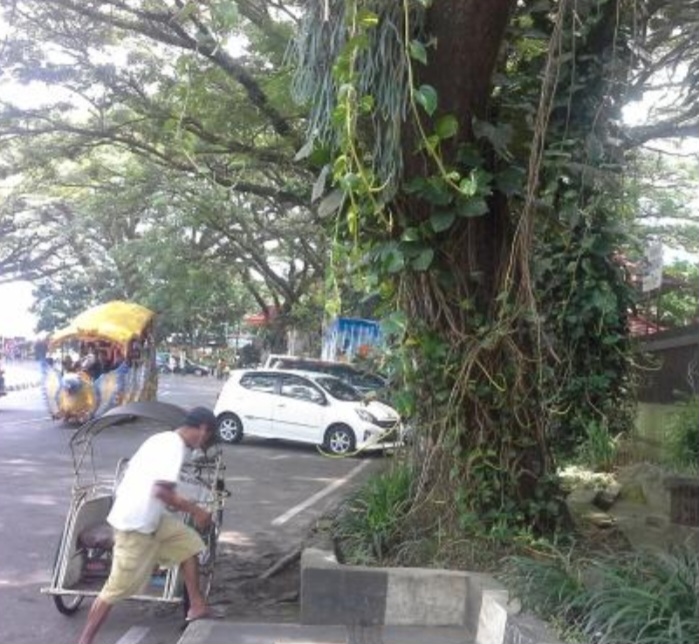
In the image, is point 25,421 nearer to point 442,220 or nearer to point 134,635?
point 134,635

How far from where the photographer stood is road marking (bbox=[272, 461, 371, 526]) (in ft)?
35.3

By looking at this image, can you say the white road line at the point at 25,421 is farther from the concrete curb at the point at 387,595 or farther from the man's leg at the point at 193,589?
the concrete curb at the point at 387,595

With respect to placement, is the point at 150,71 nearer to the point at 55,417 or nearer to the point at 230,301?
the point at 55,417

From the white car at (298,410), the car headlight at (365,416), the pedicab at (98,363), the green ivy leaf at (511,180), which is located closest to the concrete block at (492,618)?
the green ivy leaf at (511,180)

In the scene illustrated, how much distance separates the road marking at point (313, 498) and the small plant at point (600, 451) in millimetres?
3416

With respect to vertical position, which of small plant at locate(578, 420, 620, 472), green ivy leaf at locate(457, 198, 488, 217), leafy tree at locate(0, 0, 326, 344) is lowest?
small plant at locate(578, 420, 620, 472)

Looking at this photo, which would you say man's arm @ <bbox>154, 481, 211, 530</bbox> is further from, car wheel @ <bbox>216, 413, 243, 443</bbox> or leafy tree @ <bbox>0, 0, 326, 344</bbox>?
car wheel @ <bbox>216, 413, 243, 443</bbox>

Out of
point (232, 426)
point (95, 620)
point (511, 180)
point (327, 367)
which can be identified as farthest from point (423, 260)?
point (327, 367)

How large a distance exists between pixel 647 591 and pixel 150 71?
1262 centimetres

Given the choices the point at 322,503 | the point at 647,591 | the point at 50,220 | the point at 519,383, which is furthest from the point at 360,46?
the point at 50,220

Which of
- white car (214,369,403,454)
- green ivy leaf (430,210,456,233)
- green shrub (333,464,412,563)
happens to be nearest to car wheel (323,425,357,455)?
white car (214,369,403,454)

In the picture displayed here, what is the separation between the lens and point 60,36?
575 inches

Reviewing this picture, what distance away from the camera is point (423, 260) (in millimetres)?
6363

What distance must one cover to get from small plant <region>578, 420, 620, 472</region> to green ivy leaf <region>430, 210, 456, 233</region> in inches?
244
